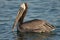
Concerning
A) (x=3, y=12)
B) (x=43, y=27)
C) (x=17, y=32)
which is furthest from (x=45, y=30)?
(x=3, y=12)

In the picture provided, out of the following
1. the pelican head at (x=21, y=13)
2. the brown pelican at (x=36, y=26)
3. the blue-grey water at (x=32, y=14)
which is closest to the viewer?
the blue-grey water at (x=32, y=14)

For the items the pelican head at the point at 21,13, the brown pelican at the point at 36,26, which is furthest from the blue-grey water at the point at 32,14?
the pelican head at the point at 21,13

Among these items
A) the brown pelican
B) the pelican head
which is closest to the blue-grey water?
the brown pelican

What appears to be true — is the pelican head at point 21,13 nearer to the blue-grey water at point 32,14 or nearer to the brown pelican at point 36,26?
the brown pelican at point 36,26

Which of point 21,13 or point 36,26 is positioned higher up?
point 21,13

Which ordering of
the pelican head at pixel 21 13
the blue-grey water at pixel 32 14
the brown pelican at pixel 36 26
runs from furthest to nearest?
the pelican head at pixel 21 13, the brown pelican at pixel 36 26, the blue-grey water at pixel 32 14

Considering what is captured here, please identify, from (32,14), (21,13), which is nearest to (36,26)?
(21,13)

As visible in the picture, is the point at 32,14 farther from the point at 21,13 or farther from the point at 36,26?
the point at 36,26

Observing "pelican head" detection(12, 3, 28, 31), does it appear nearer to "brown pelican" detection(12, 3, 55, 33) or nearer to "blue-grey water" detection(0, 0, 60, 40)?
"brown pelican" detection(12, 3, 55, 33)

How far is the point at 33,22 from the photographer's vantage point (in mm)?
15117

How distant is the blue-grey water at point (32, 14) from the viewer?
14.3 metres

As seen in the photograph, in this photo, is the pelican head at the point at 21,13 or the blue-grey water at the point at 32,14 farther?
the pelican head at the point at 21,13

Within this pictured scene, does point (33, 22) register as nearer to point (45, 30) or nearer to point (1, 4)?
point (45, 30)

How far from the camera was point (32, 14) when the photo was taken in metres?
17.6
